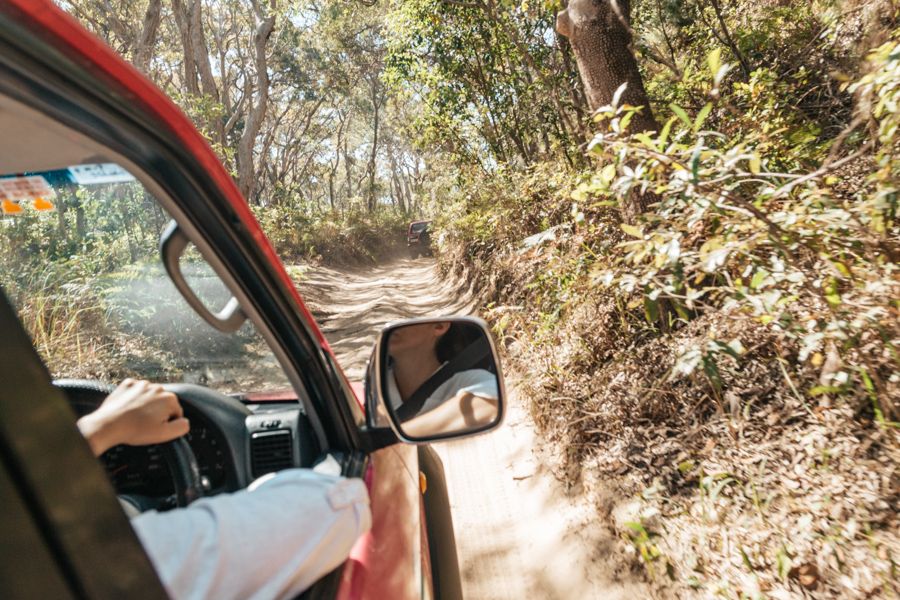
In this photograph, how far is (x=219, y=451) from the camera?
5.37 feet

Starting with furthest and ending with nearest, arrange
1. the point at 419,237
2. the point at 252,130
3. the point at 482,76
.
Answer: the point at 419,237 < the point at 252,130 < the point at 482,76

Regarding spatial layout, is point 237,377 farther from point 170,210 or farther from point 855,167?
point 855,167

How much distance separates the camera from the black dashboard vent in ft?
5.32

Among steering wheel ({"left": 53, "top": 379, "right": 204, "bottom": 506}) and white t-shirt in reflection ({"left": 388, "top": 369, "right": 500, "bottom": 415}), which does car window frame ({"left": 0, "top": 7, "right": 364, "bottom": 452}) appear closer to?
white t-shirt in reflection ({"left": 388, "top": 369, "right": 500, "bottom": 415})

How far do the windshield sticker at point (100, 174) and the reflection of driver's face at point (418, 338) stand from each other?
86 centimetres

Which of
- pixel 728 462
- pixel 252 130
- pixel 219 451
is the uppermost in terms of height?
pixel 252 130

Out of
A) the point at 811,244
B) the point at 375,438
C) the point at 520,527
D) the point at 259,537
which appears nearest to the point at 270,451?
the point at 375,438

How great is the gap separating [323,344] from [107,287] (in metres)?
0.61

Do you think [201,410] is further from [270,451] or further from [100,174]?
[100,174]

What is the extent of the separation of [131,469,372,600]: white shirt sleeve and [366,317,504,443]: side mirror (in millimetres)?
455

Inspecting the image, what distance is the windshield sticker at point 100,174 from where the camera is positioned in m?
1.13

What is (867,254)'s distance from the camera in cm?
233

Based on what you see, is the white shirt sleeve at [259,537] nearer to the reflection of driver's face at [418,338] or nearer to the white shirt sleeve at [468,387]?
the white shirt sleeve at [468,387]

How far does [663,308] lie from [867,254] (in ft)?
5.85
